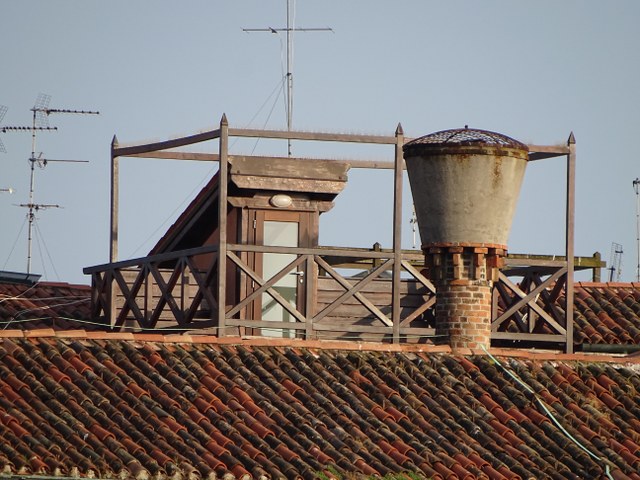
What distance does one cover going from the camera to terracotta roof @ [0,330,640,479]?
18.2m

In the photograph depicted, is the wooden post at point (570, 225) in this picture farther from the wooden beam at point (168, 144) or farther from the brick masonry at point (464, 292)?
the wooden beam at point (168, 144)

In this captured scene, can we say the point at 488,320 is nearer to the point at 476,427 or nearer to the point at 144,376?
the point at 476,427

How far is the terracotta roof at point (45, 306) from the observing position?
83.1 ft

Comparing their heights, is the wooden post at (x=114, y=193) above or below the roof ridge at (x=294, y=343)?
above

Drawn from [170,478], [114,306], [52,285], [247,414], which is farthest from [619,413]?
[52,285]

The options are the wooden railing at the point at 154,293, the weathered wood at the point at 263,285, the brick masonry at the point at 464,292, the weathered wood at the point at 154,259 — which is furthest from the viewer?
the wooden railing at the point at 154,293

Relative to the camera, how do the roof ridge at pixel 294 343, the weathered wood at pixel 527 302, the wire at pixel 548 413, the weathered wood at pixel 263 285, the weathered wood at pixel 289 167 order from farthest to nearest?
the weathered wood at pixel 289 167
the weathered wood at pixel 527 302
the weathered wood at pixel 263 285
the roof ridge at pixel 294 343
the wire at pixel 548 413

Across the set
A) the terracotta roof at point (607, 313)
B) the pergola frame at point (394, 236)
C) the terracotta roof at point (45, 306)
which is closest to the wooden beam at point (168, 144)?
the pergola frame at point (394, 236)

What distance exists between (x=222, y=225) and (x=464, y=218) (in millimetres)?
3067

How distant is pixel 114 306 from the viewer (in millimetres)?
24719

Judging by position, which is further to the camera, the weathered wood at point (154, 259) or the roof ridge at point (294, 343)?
the weathered wood at point (154, 259)

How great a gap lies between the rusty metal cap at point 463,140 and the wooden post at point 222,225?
2.32 m

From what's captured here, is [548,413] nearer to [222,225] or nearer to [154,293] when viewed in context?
[222,225]

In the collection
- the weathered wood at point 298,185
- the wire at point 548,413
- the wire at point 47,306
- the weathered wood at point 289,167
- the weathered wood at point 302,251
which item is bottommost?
the wire at point 548,413
